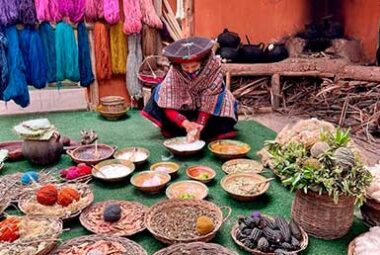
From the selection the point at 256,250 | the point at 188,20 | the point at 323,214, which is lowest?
the point at 256,250

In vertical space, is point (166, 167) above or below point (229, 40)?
below

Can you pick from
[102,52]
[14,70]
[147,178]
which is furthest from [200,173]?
[14,70]

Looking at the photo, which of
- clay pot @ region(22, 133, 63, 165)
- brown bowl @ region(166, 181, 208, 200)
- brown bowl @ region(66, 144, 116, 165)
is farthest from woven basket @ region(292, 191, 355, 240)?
clay pot @ region(22, 133, 63, 165)

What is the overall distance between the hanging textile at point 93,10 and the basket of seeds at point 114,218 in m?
2.48

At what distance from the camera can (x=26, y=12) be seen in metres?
3.60

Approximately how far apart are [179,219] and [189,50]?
4.29 feet

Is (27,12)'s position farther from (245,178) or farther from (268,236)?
(268,236)

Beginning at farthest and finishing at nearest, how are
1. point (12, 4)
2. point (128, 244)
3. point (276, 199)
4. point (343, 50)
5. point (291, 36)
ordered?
point (291, 36), point (343, 50), point (12, 4), point (276, 199), point (128, 244)

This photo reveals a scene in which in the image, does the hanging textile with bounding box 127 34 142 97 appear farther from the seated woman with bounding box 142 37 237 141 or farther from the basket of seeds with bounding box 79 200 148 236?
the basket of seeds with bounding box 79 200 148 236

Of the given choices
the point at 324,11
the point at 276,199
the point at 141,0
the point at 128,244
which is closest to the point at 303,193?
the point at 276,199

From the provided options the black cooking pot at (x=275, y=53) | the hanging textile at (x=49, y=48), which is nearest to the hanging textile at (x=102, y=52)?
the hanging textile at (x=49, y=48)

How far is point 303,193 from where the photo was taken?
180 cm

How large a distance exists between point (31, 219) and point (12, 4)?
8.24 ft

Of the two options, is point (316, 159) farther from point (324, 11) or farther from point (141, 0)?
point (324, 11)
